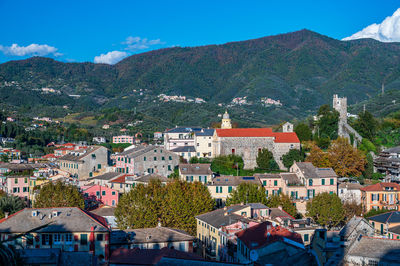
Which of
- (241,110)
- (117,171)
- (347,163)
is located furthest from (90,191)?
(241,110)

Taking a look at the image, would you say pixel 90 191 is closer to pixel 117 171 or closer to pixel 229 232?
pixel 117 171

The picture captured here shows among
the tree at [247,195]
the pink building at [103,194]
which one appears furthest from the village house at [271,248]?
the pink building at [103,194]

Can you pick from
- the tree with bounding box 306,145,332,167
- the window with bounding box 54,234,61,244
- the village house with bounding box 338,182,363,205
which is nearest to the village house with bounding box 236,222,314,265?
the window with bounding box 54,234,61,244

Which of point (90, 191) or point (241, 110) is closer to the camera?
point (90, 191)

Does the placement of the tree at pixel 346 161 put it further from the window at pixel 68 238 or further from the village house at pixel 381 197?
the window at pixel 68 238

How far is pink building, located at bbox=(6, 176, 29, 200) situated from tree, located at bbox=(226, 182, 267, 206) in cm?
3085

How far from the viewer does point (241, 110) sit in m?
182

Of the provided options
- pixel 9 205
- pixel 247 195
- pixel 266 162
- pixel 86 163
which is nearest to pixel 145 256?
pixel 247 195

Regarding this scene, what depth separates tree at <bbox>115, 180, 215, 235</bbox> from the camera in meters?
48.7

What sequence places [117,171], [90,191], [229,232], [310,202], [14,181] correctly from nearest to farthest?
[229,232], [310,202], [90,191], [14,181], [117,171]

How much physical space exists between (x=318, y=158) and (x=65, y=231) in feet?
137

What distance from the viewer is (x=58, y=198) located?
52281 mm

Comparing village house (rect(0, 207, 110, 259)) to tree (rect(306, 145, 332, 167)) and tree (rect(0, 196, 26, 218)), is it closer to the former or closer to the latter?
tree (rect(0, 196, 26, 218))

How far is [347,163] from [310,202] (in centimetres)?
1421
